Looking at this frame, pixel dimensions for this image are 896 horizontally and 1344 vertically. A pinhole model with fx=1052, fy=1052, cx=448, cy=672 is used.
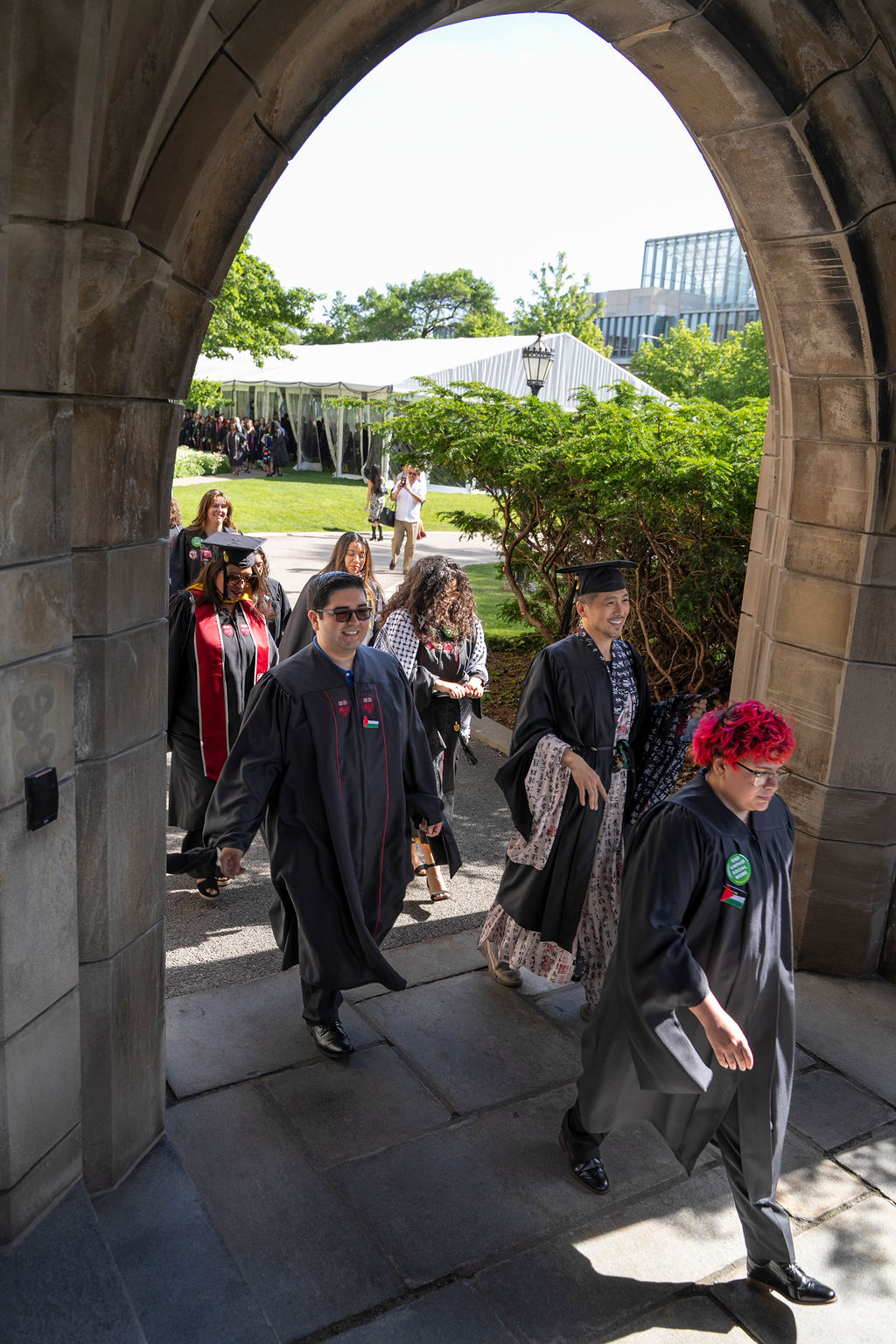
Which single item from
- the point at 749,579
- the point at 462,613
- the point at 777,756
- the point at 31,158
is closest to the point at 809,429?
the point at 749,579

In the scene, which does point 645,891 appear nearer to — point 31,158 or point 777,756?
point 777,756

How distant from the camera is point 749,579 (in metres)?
6.14

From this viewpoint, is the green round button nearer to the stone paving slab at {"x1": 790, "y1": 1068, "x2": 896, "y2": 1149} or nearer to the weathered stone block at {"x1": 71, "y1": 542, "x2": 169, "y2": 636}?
the stone paving slab at {"x1": 790, "y1": 1068, "x2": 896, "y2": 1149}

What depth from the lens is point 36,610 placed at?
282 cm

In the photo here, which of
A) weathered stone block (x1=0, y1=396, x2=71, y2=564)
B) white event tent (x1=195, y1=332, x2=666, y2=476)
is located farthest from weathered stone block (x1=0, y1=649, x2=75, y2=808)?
white event tent (x1=195, y1=332, x2=666, y2=476)

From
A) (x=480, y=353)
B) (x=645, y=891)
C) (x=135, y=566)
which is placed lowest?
(x=645, y=891)

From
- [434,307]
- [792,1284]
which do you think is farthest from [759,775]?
[434,307]

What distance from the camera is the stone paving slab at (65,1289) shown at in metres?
2.70

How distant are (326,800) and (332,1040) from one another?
105cm

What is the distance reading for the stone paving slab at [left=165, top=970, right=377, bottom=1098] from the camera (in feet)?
13.9

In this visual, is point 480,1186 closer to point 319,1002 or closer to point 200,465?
point 319,1002

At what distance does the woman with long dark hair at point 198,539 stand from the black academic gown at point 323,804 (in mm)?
3123

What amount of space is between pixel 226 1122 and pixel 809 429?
4.20m

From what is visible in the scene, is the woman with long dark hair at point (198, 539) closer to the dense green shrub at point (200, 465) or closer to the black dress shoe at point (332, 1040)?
the black dress shoe at point (332, 1040)
